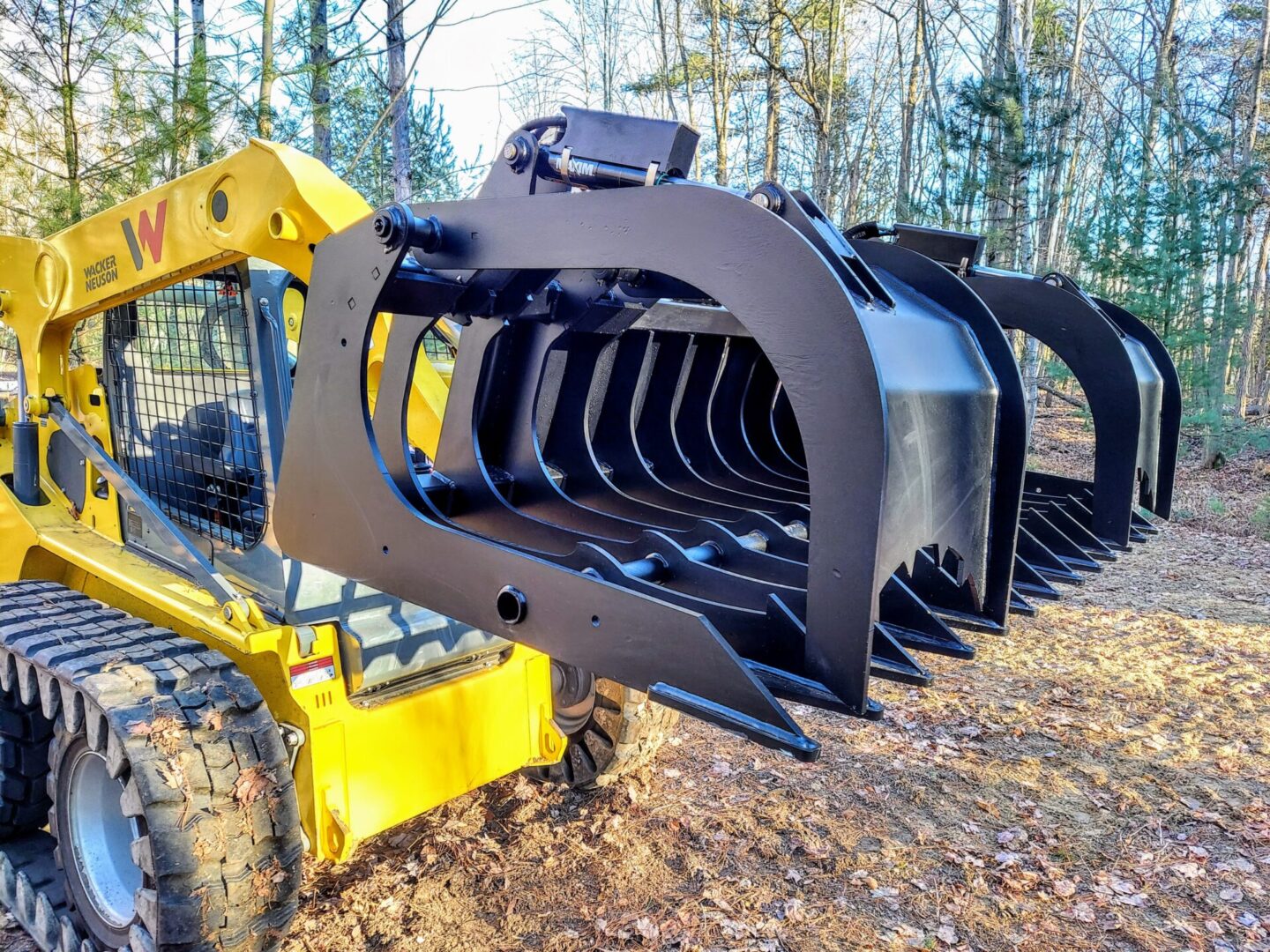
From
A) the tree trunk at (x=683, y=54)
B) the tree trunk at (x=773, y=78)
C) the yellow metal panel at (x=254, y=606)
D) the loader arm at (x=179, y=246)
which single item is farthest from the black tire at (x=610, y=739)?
the tree trunk at (x=683, y=54)

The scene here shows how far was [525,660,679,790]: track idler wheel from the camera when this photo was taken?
136 inches

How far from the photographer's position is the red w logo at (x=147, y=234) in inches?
99.2

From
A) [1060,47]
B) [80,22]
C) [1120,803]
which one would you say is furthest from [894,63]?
[1120,803]

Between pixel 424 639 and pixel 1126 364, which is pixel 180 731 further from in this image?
pixel 1126 364

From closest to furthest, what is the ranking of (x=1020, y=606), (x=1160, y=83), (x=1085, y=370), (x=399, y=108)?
(x=1020, y=606) < (x=1085, y=370) < (x=399, y=108) < (x=1160, y=83)

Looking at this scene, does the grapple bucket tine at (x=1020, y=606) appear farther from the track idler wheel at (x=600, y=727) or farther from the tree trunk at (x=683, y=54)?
the tree trunk at (x=683, y=54)

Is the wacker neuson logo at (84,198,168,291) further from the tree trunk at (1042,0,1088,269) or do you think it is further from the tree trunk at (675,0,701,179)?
the tree trunk at (675,0,701,179)

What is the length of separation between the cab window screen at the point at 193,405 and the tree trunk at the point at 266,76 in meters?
4.64

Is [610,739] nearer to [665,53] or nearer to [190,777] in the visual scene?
[190,777]

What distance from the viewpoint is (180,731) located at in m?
2.11

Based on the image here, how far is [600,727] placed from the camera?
3.52m

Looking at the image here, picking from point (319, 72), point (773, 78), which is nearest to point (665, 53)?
point (773, 78)

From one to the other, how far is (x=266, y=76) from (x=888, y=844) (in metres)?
7.13

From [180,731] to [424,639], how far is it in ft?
2.46
